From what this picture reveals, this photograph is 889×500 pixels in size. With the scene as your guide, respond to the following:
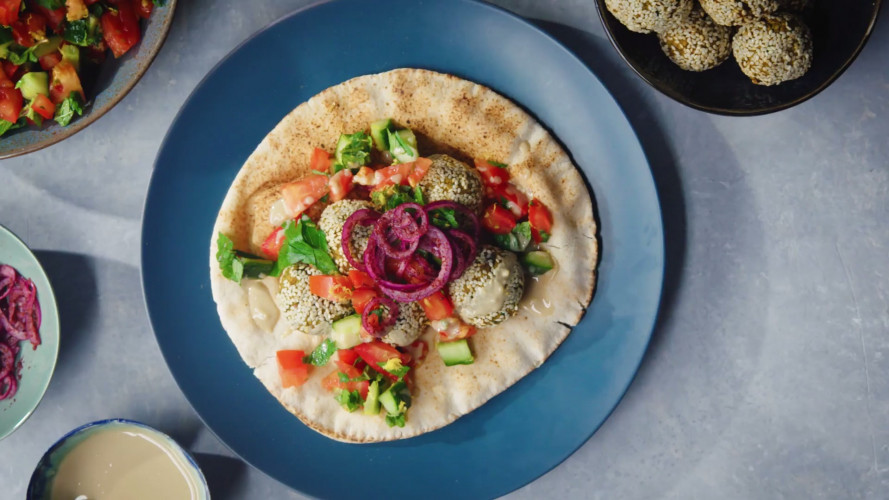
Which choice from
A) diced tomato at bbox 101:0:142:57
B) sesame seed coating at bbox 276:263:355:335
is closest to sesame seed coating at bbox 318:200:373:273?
sesame seed coating at bbox 276:263:355:335

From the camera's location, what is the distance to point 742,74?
334 cm

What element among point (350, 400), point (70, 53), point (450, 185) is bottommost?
point (350, 400)

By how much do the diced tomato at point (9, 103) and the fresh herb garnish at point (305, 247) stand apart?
4.96 ft

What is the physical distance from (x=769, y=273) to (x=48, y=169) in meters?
4.08

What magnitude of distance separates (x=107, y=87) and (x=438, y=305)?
2.08 meters

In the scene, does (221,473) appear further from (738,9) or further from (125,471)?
(738,9)

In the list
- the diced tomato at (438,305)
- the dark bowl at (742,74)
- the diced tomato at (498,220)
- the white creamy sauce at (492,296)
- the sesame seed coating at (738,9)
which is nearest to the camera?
the sesame seed coating at (738,9)

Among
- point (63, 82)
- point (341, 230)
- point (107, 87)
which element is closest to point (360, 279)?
point (341, 230)

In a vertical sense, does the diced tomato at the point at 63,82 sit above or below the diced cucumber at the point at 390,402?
above

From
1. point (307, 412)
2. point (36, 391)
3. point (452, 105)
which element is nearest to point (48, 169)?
point (36, 391)

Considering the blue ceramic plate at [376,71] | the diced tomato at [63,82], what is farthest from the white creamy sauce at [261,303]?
the diced tomato at [63,82]

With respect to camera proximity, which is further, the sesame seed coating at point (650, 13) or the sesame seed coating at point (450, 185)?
the sesame seed coating at point (450, 185)

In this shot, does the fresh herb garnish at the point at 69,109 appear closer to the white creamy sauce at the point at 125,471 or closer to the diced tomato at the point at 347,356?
the white creamy sauce at the point at 125,471

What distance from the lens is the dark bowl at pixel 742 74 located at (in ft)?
10.4
